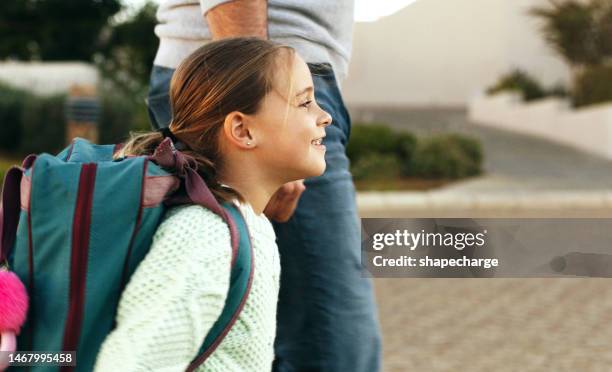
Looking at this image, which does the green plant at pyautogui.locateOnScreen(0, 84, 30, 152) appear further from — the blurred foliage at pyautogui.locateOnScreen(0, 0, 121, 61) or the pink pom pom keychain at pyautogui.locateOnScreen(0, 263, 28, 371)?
the pink pom pom keychain at pyautogui.locateOnScreen(0, 263, 28, 371)

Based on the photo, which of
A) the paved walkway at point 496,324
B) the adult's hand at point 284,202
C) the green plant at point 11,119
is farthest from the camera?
the green plant at point 11,119

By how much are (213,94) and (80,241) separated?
1.14 feet

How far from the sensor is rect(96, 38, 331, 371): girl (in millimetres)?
1484

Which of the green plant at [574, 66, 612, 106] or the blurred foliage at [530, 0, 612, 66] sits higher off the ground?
the blurred foliage at [530, 0, 612, 66]

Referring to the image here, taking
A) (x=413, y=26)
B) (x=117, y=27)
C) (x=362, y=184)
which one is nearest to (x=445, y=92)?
(x=413, y=26)

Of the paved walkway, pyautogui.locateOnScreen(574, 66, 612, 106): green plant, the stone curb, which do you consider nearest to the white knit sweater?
the paved walkway

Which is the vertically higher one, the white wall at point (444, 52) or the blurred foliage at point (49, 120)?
the white wall at point (444, 52)

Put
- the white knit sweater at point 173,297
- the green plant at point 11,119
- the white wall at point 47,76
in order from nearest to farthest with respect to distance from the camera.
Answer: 1. the white knit sweater at point 173,297
2. the green plant at point 11,119
3. the white wall at point 47,76

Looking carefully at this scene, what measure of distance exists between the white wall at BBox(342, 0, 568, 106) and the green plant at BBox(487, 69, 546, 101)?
1.33 feet

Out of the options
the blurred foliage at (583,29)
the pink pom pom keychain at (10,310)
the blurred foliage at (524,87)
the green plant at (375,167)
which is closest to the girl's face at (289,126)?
the pink pom pom keychain at (10,310)

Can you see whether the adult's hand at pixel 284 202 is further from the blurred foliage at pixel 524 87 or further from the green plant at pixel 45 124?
the blurred foliage at pixel 524 87

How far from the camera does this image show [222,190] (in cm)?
170

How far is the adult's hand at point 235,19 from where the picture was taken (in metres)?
2.10

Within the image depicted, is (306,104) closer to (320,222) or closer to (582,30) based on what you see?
(320,222)
